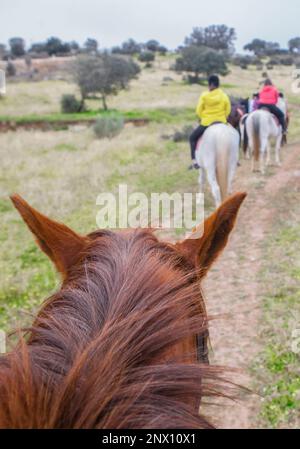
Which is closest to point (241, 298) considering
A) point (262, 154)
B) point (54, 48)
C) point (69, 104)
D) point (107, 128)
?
point (262, 154)

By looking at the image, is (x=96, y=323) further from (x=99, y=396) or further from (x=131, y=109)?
(x=131, y=109)

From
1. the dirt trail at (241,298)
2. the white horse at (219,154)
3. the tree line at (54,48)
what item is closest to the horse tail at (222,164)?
the white horse at (219,154)

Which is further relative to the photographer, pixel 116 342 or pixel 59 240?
pixel 59 240

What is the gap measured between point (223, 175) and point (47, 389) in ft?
23.1

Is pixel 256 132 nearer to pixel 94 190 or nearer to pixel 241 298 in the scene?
pixel 94 190

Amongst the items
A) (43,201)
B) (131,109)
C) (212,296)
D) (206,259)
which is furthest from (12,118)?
(206,259)

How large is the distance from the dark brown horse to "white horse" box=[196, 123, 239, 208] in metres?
5.98

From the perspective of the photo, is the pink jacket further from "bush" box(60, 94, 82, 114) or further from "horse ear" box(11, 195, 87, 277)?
"bush" box(60, 94, 82, 114)

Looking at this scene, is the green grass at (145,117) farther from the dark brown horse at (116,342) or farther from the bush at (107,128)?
the dark brown horse at (116,342)

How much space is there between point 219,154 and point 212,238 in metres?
6.01

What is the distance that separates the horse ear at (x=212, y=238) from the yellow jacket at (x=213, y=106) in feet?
21.2

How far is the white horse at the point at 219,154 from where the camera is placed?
7.44 meters

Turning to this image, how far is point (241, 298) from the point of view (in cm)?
534

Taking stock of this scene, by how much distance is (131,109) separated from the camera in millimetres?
29812
